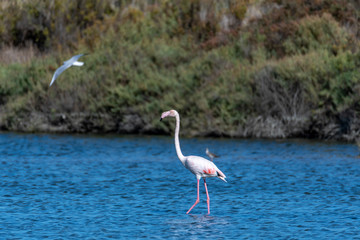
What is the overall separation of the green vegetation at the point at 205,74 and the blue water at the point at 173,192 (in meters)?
1.98

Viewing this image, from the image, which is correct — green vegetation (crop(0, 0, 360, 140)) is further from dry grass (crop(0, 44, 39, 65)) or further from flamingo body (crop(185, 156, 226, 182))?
flamingo body (crop(185, 156, 226, 182))

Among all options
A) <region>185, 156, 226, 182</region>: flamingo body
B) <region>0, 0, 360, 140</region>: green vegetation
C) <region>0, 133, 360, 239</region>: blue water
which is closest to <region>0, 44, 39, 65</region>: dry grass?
<region>0, 0, 360, 140</region>: green vegetation

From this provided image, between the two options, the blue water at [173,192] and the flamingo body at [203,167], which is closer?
the blue water at [173,192]

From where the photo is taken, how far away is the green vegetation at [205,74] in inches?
1084

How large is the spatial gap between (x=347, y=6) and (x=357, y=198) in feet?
76.6

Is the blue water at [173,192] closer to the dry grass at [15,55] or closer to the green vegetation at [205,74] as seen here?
the green vegetation at [205,74]

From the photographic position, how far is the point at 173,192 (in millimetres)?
15586

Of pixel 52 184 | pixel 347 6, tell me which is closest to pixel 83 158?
pixel 52 184

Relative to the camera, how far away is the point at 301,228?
11359mm

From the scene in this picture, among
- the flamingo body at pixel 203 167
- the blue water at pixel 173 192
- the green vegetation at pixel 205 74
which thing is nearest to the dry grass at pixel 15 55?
the green vegetation at pixel 205 74

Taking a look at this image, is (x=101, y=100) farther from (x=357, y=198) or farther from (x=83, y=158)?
(x=357, y=198)

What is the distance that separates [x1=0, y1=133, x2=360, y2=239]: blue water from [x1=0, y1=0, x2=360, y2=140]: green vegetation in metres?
1.98

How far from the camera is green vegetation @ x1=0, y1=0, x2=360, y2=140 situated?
27.5 m

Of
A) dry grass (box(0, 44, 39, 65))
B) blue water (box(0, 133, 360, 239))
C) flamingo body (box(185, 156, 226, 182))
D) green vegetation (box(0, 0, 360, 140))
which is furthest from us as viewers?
dry grass (box(0, 44, 39, 65))
